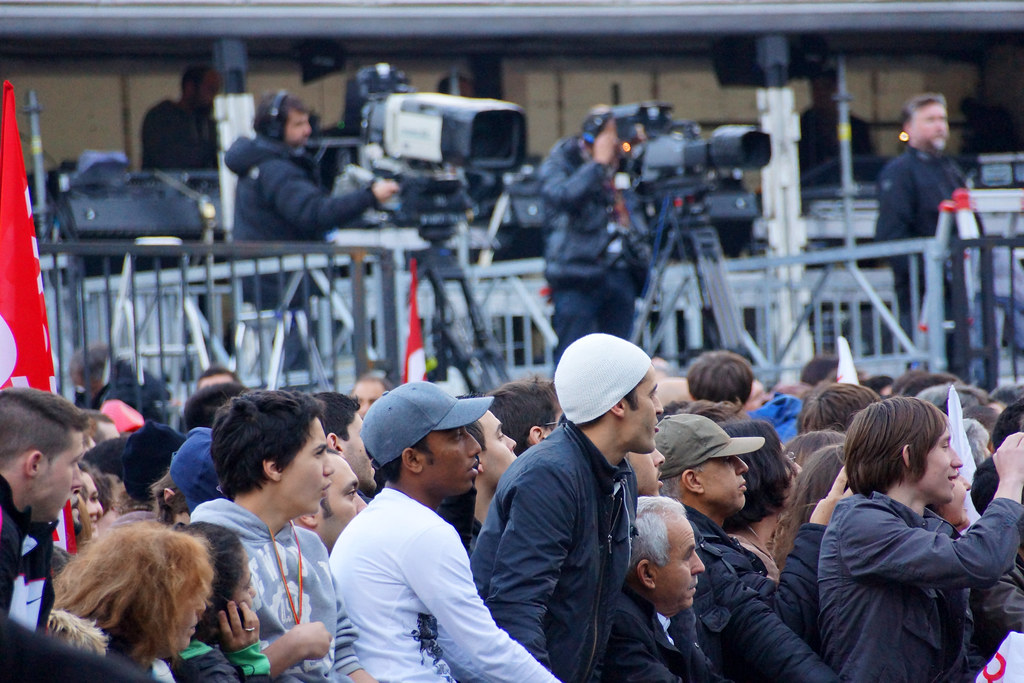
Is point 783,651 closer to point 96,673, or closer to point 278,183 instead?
point 96,673

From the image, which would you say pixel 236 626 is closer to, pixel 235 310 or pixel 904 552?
pixel 904 552

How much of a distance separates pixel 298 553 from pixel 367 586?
0.18 metres

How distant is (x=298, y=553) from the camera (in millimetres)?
3219

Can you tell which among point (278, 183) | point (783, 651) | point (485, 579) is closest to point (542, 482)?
point (485, 579)

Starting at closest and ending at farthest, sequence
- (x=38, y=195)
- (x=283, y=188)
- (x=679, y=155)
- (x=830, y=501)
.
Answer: (x=830, y=501) < (x=283, y=188) < (x=679, y=155) < (x=38, y=195)

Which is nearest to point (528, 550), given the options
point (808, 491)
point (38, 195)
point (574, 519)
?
point (574, 519)

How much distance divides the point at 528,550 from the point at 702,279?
4975 mm

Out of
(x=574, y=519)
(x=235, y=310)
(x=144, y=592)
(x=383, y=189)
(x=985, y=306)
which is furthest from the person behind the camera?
(x=383, y=189)

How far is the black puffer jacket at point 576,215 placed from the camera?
7.54 meters

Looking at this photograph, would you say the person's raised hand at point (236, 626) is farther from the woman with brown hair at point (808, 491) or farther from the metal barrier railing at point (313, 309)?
the metal barrier railing at point (313, 309)

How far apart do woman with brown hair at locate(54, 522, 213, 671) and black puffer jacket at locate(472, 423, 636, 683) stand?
78cm

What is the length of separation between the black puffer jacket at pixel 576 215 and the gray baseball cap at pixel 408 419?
4293mm

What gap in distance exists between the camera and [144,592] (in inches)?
105

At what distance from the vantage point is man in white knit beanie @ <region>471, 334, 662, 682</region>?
319cm
